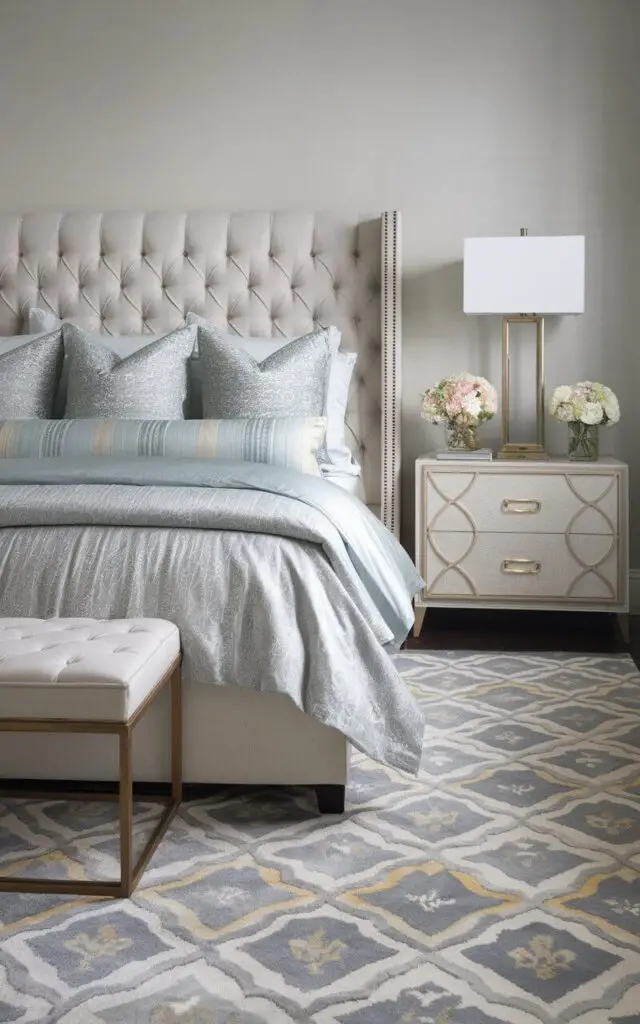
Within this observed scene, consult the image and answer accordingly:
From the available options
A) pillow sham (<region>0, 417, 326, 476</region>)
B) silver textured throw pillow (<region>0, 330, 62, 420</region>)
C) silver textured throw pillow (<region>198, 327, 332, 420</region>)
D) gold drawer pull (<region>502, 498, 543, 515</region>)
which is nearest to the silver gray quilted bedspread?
pillow sham (<region>0, 417, 326, 476</region>)

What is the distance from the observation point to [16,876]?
1952mm

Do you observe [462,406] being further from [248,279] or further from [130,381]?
[130,381]

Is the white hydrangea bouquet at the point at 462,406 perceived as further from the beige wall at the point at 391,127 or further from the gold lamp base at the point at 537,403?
the beige wall at the point at 391,127

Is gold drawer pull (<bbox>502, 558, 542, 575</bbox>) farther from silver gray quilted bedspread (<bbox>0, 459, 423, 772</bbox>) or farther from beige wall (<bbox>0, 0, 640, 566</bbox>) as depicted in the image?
silver gray quilted bedspread (<bbox>0, 459, 423, 772</bbox>)

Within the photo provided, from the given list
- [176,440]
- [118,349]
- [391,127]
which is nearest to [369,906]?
[176,440]

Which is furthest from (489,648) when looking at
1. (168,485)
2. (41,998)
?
(41,998)

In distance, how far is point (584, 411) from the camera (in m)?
3.88

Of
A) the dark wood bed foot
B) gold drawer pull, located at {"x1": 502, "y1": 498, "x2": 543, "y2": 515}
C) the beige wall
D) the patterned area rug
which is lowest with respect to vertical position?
the patterned area rug

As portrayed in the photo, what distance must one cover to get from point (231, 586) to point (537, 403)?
88.0 inches

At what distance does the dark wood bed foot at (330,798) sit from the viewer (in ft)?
7.46

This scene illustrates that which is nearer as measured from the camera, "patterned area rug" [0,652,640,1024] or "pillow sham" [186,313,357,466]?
"patterned area rug" [0,652,640,1024]

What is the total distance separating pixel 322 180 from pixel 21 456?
73.3 inches

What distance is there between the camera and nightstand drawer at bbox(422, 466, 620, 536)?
3777mm

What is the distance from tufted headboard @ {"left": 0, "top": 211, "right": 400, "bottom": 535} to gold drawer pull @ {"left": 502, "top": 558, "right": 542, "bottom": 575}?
495mm
